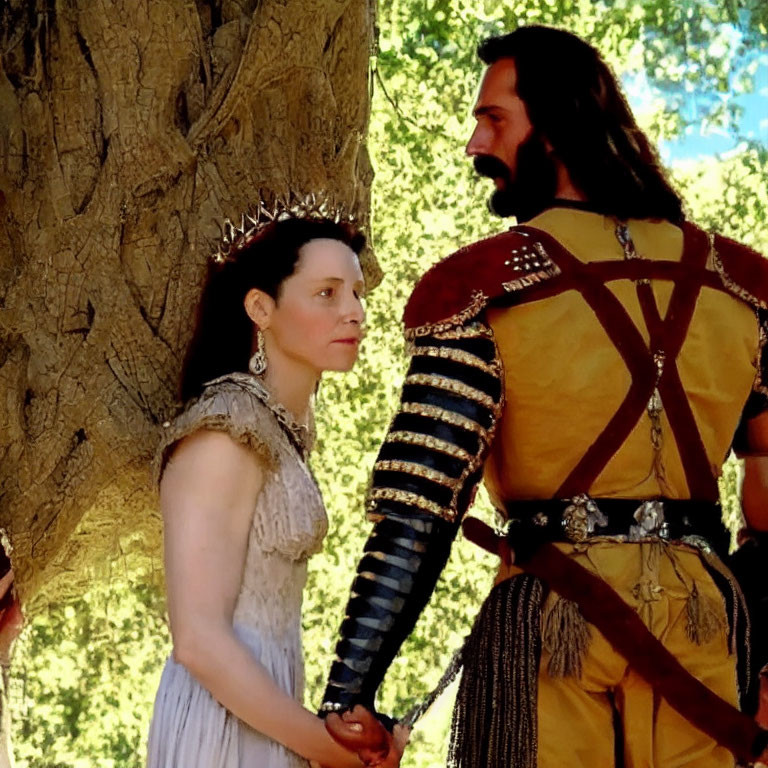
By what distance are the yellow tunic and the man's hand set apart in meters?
0.54

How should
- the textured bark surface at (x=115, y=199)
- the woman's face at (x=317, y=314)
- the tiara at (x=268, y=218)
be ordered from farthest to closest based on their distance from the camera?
the textured bark surface at (x=115, y=199)
the tiara at (x=268, y=218)
the woman's face at (x=317, y=314)

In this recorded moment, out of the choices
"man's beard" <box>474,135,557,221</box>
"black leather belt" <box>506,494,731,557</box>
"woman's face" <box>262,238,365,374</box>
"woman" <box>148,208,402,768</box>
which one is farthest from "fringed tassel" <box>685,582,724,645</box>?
"woman's face" <box>262,238,365,374</box>

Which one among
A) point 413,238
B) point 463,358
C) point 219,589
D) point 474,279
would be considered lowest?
point 219,589

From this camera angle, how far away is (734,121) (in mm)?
10562

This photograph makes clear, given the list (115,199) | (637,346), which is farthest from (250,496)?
(115,199)

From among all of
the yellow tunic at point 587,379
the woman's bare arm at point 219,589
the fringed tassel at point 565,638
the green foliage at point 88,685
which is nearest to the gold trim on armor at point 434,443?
the yellow tunic at point 587,379

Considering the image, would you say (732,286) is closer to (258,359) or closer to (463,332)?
A: (463,332)

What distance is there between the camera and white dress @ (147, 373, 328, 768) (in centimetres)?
353

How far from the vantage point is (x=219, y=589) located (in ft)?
11.5

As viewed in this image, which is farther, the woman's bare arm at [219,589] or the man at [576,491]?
the woman's bare arm at [219,589]

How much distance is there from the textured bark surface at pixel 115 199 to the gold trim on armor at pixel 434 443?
3.40ft

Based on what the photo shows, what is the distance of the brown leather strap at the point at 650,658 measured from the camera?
3178mm

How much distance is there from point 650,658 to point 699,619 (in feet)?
0.47

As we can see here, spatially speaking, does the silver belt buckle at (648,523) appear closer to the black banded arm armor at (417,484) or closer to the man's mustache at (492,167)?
the black banded arm armor at (417,484)
